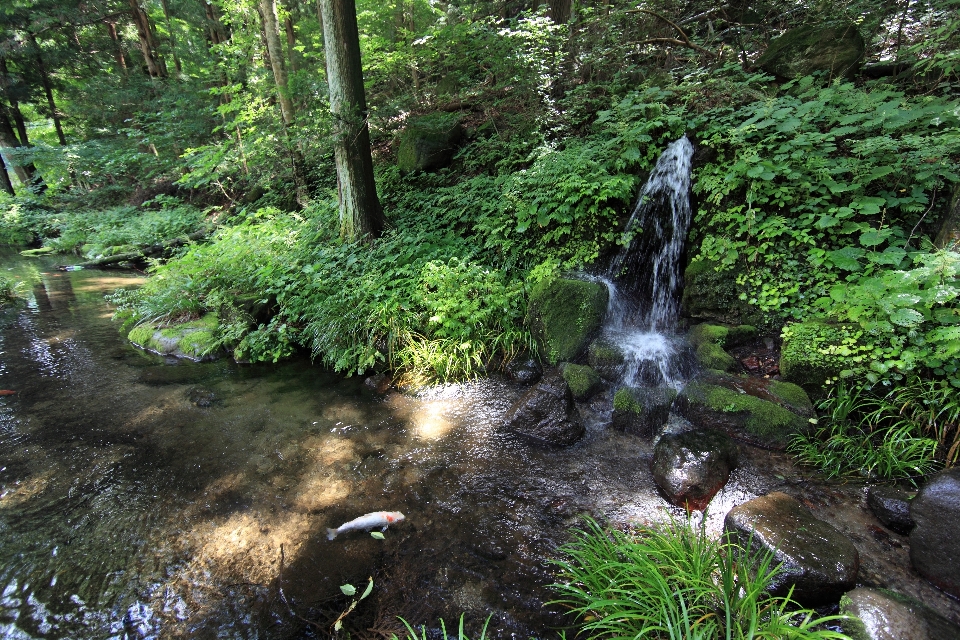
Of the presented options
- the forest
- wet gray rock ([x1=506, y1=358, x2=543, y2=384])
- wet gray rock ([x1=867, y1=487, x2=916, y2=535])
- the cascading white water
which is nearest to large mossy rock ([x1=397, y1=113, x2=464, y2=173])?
the forest

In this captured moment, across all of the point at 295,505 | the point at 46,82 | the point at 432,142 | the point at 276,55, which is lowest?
the point at 295,505

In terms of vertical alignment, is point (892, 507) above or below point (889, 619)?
below

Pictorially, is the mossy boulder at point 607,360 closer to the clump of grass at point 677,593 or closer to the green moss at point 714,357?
the green moss at point 714,357

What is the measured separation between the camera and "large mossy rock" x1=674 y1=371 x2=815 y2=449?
12.3ft

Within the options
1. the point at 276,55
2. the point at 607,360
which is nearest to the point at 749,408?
the point at 607,360

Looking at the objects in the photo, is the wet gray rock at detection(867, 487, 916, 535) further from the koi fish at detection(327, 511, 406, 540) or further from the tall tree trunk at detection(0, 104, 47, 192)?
the tall tree trunk at detection(0, 104, 47, 192)

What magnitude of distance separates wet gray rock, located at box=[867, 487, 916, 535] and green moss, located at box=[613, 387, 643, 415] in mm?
1839

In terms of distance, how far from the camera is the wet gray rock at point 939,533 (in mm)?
2449

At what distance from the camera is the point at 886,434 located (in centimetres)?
338

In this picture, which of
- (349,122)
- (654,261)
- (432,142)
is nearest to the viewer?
(654,261)

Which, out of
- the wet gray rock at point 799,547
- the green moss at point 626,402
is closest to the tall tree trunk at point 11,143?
the green moss at point 626,402

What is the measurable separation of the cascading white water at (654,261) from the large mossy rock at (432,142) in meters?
4.89

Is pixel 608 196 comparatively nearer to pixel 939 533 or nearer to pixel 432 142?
pixel 939 533

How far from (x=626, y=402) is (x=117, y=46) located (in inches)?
1069
